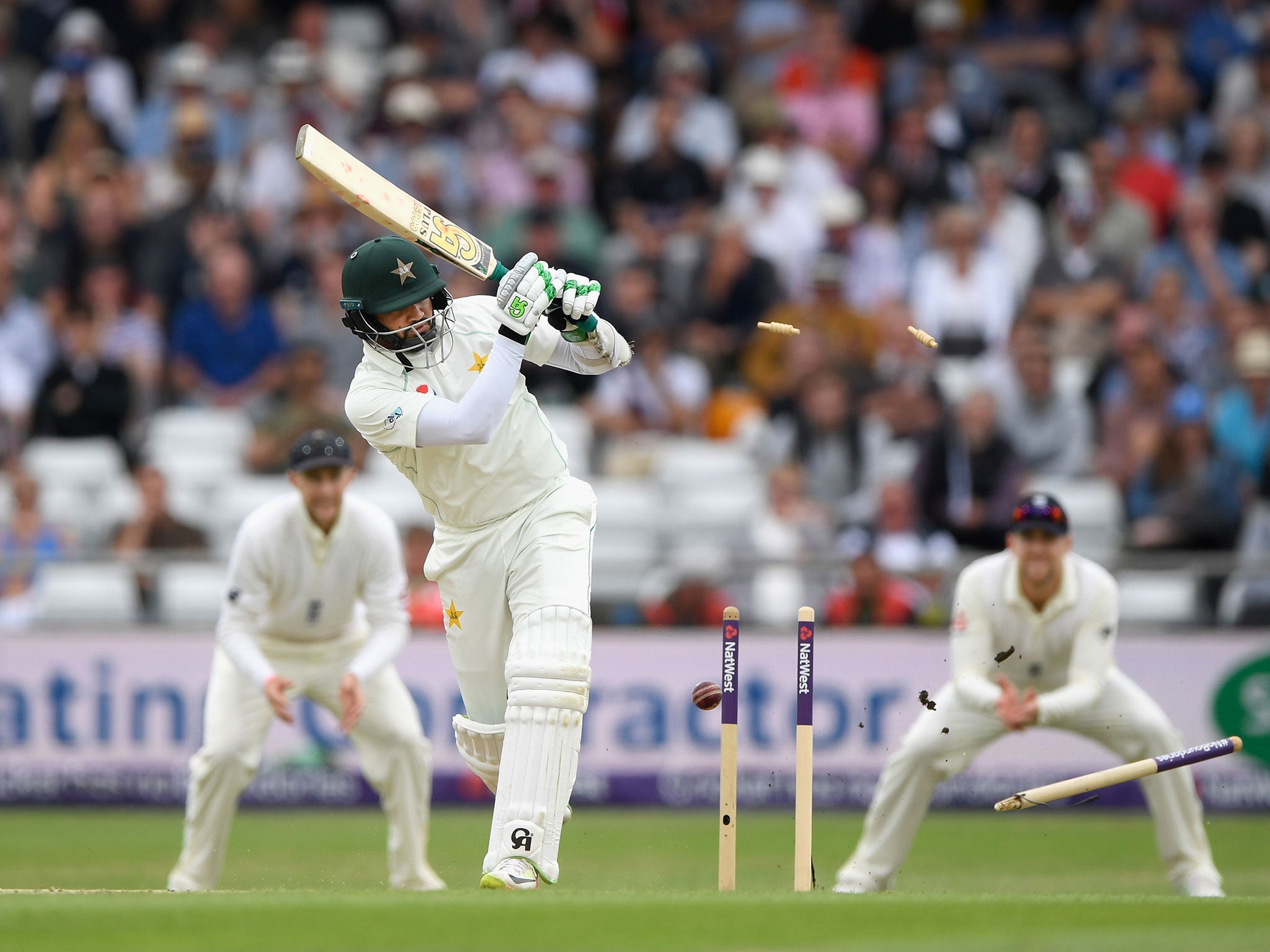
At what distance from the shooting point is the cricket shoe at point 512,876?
20.2 ft

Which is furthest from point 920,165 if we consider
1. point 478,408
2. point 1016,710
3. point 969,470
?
point 478,408

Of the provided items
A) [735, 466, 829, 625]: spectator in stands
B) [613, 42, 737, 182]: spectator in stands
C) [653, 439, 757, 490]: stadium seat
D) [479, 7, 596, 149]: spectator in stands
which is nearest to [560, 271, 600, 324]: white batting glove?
[735, 466, 829, 625]: spectator in stands

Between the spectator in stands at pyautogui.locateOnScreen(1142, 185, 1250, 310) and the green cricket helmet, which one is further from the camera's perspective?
the spectator in stands at pyautogui.locateOnScreen(1142, 185, 1250, 310)

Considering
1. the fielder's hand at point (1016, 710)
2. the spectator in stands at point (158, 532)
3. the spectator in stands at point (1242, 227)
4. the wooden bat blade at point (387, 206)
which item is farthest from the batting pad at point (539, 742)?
the spectator in stands at point (1242, 227)

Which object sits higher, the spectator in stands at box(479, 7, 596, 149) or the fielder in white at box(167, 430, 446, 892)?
the spectator in stands at box(479, 7, 596, 149)

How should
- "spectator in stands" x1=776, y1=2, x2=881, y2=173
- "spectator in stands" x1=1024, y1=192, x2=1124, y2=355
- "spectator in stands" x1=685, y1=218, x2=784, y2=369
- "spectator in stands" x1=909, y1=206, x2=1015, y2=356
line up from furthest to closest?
1. "spectator in stands" x1=776, y1=2, x2=881, y2=173
2. "spectator in stands" x1=685, y1=218, x2=784, y2=369
3. "spectator in stands" x1=1024, y1=192, x2=1124, y2=355
4. "spectator in stands" x1=909, y1=206, x2=1015, y2=356

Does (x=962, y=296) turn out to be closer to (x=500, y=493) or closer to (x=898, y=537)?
(x=898, y=537)

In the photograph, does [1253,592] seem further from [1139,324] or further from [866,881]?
[866,881]

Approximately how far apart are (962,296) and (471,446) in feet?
22.0

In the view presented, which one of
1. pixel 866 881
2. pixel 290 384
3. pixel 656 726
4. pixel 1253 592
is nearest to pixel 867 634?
pixel 656 726

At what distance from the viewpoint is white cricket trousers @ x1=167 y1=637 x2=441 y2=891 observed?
8.05 m

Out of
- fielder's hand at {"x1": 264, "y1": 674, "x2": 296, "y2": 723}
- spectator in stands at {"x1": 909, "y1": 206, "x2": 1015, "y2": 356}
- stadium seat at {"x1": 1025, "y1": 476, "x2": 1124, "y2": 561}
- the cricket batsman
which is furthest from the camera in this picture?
A: spectator in stands at {"x1": 909, "y1": 206, "x2": 1015, "y2": 356}

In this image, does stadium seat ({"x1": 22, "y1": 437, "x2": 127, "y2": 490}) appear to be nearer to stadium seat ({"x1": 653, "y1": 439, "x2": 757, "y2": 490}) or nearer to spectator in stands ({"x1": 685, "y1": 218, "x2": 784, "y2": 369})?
stadium seat ({"x1": 653, "y1": 439, "x2": 757, "y2": 490})

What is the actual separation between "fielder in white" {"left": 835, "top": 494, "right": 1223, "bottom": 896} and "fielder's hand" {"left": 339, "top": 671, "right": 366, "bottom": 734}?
→ 2187mm
